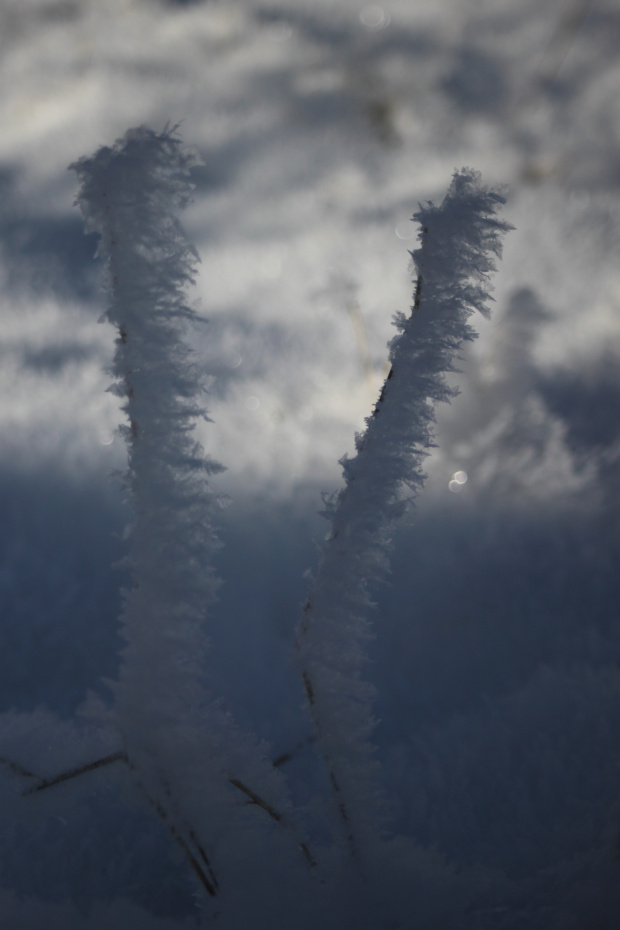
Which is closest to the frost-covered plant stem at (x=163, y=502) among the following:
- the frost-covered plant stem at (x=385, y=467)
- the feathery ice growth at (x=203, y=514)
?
the feathery ice growth at (x=203, y=514)

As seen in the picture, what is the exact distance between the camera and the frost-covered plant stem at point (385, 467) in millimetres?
869

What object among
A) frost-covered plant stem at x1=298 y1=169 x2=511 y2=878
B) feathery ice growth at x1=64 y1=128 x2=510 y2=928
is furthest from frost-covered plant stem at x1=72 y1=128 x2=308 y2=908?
frost-covered plant stem at x1=298 y1=169 x2=511 y2=878

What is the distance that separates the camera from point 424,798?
1516mm

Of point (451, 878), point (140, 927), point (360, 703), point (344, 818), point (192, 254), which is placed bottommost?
point (140, 927)

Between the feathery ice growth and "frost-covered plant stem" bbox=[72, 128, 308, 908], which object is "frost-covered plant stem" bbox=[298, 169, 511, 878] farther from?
"frost-covered plant stem" bbox=[72, 128, 308, 908]

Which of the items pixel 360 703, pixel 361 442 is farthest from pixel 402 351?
pixel 360 703

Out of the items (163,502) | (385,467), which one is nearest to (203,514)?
(163,502)

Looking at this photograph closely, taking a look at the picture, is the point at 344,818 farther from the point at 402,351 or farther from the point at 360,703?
the point at 402,351

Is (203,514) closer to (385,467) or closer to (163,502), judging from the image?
(163,502)

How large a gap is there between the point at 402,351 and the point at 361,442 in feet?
0.54

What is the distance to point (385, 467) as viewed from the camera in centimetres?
90

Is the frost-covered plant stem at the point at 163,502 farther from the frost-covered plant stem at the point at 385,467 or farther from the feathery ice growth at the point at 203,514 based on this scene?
the frost-covered plant stem at the point at 385,467

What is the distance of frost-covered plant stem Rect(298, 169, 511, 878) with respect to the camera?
87 cm

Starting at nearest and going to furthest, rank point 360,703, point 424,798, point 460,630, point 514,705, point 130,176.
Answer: point 130,176 < point 360,703 < point 424,798 < point 514,705 < point 460,630
